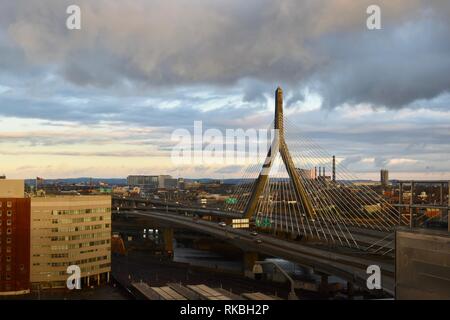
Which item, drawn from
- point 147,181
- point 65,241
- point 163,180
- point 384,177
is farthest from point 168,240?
point 147,181

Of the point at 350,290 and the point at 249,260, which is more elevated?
the point at 350,290

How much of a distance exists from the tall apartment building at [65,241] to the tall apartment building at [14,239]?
0.41 metres

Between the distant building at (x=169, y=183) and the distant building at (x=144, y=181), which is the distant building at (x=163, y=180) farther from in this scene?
the distant building at (x=144, y=181)

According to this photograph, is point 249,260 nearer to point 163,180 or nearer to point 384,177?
point 384,177

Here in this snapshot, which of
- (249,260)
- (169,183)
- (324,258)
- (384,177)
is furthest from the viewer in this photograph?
(169,183)

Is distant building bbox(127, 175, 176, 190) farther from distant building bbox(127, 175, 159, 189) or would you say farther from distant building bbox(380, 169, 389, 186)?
distant building bbox(380, 169, 389, 186)

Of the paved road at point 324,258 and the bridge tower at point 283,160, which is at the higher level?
the bridge tower at point 283,160

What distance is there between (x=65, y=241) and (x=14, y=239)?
272 cm

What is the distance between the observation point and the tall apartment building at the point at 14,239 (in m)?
25.9

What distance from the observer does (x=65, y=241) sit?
27.7 metres

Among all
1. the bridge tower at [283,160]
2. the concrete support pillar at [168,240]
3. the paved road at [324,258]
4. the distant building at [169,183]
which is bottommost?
the concrete support pillar at [168,240]

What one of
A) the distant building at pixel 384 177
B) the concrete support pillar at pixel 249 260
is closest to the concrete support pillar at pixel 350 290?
the concrete support pillar at pixel 249 260

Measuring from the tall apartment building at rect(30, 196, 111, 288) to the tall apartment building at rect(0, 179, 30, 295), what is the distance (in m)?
0.41
